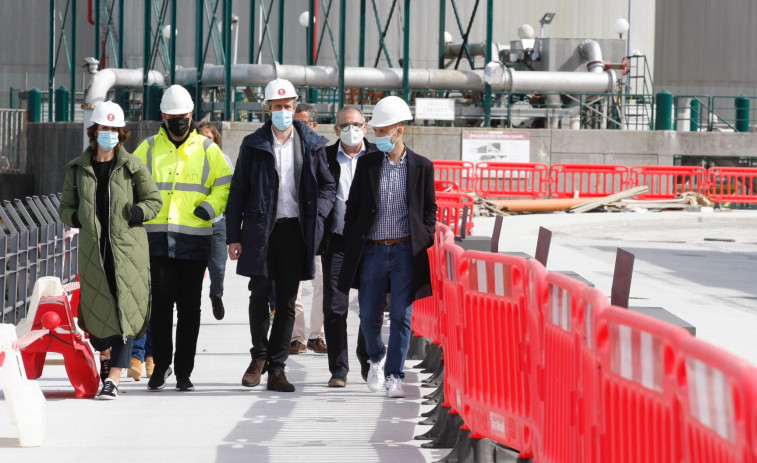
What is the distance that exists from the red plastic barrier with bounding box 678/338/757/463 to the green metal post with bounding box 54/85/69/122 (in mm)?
38494

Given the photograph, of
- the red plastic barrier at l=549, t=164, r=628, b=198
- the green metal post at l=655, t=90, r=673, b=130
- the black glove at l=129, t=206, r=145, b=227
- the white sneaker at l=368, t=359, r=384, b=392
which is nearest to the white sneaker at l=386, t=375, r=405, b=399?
the white sneaker at l=368, t=359, r=384, b=392

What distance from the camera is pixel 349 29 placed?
45312mm

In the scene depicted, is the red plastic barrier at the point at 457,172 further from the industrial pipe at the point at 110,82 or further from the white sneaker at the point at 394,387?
the white sneaker at the point at 394,387

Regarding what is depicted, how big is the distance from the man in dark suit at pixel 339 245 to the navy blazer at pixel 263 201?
0.27 meters

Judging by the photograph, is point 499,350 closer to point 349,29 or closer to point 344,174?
point 344,174

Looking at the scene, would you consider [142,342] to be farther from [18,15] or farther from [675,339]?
[18,15]

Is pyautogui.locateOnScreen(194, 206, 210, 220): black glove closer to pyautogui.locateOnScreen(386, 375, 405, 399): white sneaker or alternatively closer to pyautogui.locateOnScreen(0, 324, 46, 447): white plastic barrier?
pyautogui.locateOnScreen(386, 375, 405, 399): white sneaker

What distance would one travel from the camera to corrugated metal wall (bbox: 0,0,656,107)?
43.8m

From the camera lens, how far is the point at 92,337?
809 cm

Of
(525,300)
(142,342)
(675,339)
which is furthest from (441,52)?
(675,339)

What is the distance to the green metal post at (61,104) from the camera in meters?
40.1

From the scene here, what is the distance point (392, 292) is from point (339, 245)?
0.67 meters

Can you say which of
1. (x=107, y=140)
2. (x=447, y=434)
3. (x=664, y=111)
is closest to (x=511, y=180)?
(x=664, y=111)

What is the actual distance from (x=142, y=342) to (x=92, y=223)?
136cm
